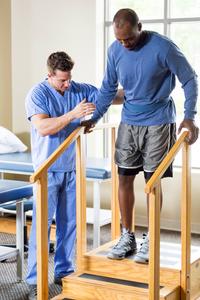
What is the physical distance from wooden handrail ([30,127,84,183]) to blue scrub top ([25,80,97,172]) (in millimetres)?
235

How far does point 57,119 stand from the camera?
3.62 meters

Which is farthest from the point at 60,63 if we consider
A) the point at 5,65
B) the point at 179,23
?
the point at 5,65

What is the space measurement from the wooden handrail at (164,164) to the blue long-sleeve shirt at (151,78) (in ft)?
0.57

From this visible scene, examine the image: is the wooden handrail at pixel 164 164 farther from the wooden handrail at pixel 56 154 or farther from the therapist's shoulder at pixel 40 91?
the therapist's shoulder at pixel 40 91

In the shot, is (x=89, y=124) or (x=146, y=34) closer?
(x=146, y=34)

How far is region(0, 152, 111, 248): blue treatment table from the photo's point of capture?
183 inches

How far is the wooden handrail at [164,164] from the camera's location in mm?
2938

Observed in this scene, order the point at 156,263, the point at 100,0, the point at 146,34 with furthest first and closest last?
1. the point at 100,0
2. the point at 146,34
3. the point at 156,263

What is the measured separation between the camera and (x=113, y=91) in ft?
11.9

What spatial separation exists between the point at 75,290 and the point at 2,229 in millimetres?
2089

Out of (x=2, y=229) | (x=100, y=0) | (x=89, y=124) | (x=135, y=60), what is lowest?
(x=2, y=229)

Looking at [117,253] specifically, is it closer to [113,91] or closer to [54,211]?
[54,211]

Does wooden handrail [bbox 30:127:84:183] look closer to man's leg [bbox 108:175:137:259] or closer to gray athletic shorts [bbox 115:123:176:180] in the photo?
gray athletic shorts [bbox 115:123:176:180]

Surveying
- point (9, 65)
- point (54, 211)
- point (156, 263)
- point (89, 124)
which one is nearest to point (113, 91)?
point (89, 124)
